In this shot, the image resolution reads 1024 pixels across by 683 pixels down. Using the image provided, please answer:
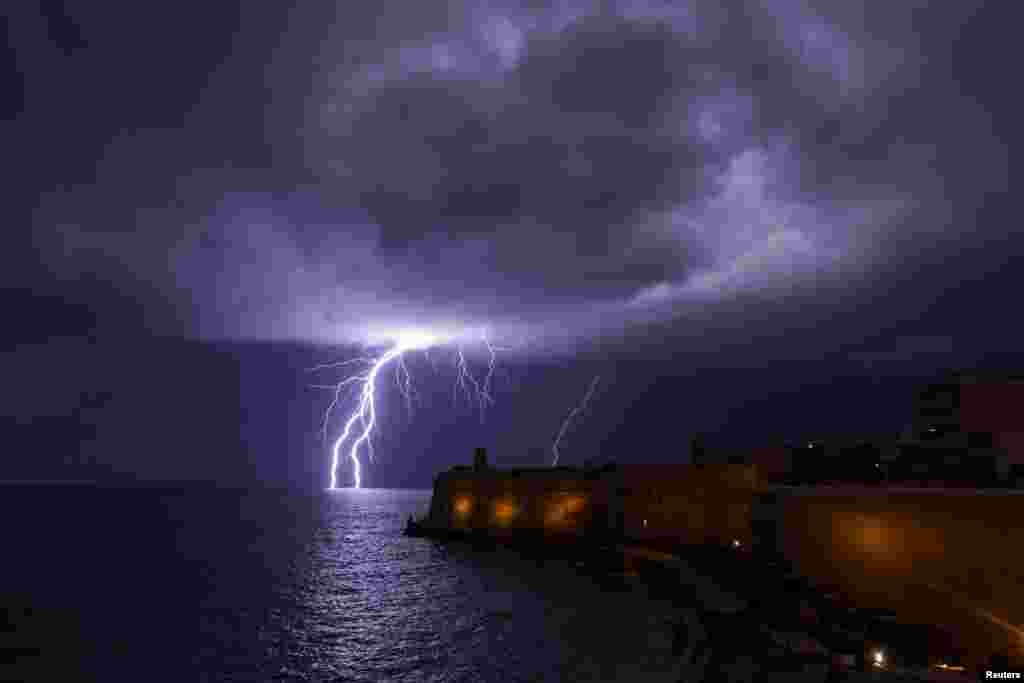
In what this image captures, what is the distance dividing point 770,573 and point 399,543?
129ft

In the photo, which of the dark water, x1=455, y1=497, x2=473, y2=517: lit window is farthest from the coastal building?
the dark water

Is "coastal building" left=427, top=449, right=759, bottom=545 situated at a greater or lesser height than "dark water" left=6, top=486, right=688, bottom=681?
greater

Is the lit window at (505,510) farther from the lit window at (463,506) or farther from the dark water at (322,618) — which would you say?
the lit window at (463,506)

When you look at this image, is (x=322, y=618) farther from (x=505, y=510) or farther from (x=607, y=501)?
(x=505, y=510)

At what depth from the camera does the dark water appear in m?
22.1

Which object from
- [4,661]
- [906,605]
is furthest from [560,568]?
[4,661]

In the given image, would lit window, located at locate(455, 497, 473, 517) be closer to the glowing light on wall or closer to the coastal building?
the coastal building

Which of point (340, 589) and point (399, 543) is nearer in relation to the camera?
point (340, 589)

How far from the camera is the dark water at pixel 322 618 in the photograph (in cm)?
2211

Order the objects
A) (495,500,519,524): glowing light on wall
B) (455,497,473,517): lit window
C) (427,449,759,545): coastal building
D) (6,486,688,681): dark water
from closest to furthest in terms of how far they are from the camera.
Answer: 1. (6,486,688,681): dark water
2. (427,449,759,545): coastal building
3. (495,500,519,524): glowing light on wall
4. (455,497,473,517): lit window

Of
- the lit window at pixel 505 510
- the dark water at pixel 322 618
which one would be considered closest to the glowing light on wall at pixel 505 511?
the lit window at pixel 505 510

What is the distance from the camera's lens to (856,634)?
62.7 ft

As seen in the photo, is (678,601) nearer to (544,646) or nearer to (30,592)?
(544,646)

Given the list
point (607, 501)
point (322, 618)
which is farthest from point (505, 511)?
point (322, 618)
